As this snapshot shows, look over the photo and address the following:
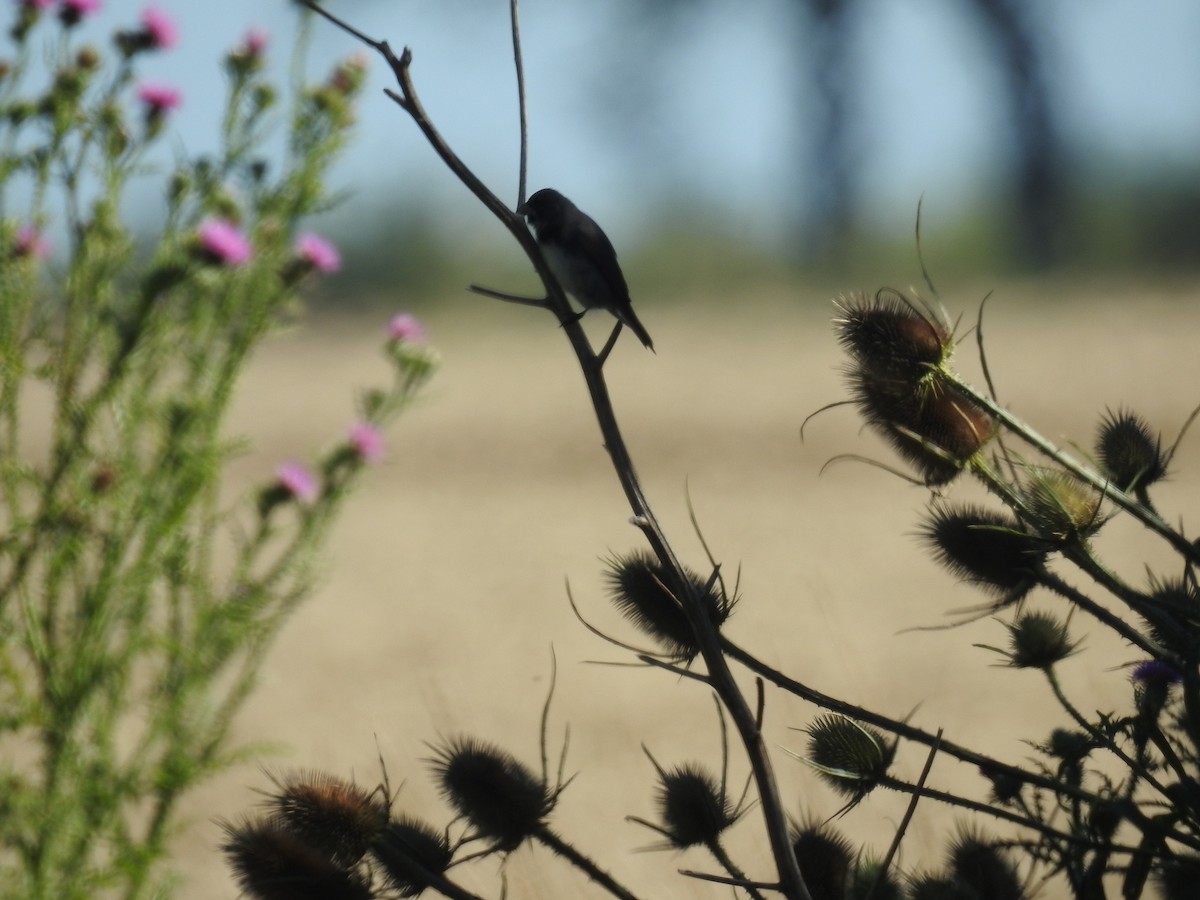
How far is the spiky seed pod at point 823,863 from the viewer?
4.01 ft

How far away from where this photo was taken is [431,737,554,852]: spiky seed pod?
123cm

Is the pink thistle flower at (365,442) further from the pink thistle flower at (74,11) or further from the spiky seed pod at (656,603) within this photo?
the spiky seed pod at (656,603)

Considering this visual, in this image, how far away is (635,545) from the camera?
382 centimetres

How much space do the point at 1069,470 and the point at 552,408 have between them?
8505 mm

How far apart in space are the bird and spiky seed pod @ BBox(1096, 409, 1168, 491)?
2.30 feet

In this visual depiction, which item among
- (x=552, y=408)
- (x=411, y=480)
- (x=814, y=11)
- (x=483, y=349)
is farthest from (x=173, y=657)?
(x=814, y=11)

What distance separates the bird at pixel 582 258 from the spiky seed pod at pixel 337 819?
3.02 ft

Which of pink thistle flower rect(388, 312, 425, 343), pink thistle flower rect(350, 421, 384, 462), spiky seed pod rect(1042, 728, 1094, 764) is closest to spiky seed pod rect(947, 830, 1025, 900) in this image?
spiky seed pod rect(1042, 728, 1094, 764)

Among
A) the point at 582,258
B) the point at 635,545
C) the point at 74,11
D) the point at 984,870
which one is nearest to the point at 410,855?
the point at 984,870

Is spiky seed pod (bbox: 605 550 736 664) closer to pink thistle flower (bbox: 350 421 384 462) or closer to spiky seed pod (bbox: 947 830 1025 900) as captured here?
spiky seed pod (bbox: 947 830 1025 900)

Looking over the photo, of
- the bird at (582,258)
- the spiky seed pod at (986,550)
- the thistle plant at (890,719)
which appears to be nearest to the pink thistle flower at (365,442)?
the bird at (582,258)

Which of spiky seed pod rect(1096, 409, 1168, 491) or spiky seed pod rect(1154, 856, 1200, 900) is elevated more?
spiky seed pod rect(1096, 409, 1168, 491)

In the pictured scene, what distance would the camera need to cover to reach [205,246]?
7.86ft

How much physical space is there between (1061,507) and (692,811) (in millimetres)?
430
